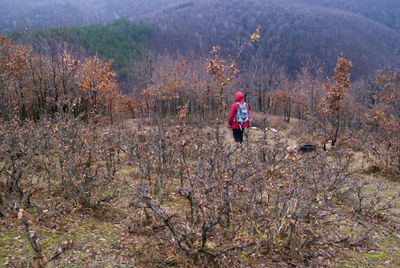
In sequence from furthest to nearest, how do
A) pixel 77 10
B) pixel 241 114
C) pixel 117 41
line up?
pixel 77 10 < pixel 117 41 < pixel 241 114

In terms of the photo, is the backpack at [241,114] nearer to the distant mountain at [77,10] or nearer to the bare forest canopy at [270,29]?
the bare forest canopy at [270,29]

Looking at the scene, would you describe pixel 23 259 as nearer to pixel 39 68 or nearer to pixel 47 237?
pixel 47 237

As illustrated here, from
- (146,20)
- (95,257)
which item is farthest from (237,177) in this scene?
(146,20)

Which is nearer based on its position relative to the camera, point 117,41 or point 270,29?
point 117,41

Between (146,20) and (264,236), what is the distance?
9558 centimetres

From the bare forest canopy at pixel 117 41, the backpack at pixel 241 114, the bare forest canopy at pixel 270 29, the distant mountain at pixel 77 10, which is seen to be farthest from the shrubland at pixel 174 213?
the distant mountain at pixel 77 10

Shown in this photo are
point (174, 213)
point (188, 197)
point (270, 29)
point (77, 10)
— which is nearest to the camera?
point (188, 197)

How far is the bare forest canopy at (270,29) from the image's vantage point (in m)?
69.2

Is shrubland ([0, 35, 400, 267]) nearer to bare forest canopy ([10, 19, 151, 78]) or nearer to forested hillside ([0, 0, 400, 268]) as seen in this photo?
forested hillside ([0, 0, 400, 268])

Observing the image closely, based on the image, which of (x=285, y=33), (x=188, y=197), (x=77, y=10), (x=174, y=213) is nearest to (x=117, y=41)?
(x=285, y=33)

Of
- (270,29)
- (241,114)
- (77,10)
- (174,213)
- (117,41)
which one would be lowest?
(174,213)

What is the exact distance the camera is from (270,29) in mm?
86562

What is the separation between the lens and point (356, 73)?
216ft

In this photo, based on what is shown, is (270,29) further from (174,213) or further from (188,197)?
(188,197)
